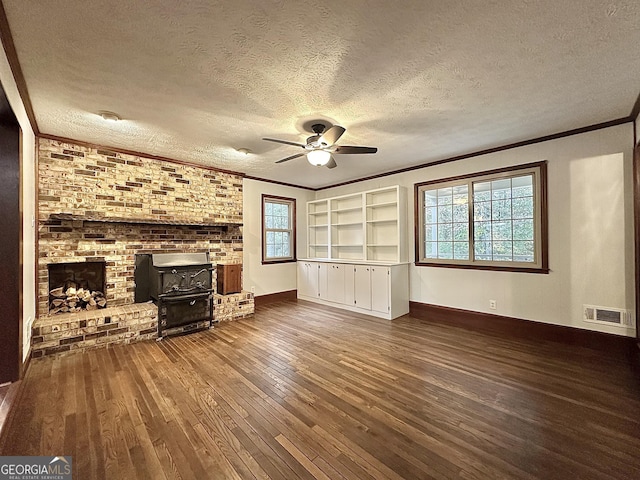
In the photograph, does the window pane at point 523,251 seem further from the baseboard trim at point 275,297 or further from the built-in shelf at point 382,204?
the baseboard trim at point 275,297

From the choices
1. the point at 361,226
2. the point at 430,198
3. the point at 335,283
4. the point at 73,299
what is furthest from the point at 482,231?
the point at 73,299

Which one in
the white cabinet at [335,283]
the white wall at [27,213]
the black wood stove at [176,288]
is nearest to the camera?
the white wall at [27,213]

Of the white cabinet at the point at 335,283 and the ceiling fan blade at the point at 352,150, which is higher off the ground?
the ceiling fan blade at the point at 352,150

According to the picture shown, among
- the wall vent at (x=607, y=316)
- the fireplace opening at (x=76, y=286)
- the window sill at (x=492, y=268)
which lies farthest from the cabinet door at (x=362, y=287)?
the fireplace opening at (x=76, y=286)

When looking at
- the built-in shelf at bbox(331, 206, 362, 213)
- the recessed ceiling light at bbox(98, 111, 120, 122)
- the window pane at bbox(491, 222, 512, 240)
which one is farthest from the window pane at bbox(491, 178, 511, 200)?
the recessed ceiling light at bbox(98, 111, 120, 122)

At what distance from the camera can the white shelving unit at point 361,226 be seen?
16.8 feet

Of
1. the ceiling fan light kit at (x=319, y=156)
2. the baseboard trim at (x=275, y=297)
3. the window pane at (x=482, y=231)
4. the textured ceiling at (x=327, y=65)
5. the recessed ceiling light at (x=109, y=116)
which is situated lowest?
the baseboard trim at (x=275, y=297)

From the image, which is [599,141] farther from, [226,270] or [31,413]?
[31,413]

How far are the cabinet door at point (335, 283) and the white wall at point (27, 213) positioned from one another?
4.13 meters

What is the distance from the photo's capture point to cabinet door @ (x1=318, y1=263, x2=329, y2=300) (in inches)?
224

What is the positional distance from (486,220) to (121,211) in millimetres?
5183

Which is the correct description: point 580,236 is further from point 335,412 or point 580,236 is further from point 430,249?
point 335,412

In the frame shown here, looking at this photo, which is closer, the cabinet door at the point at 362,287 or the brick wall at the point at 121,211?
the brick wall at the point at 121,211

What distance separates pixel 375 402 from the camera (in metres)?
2.24
